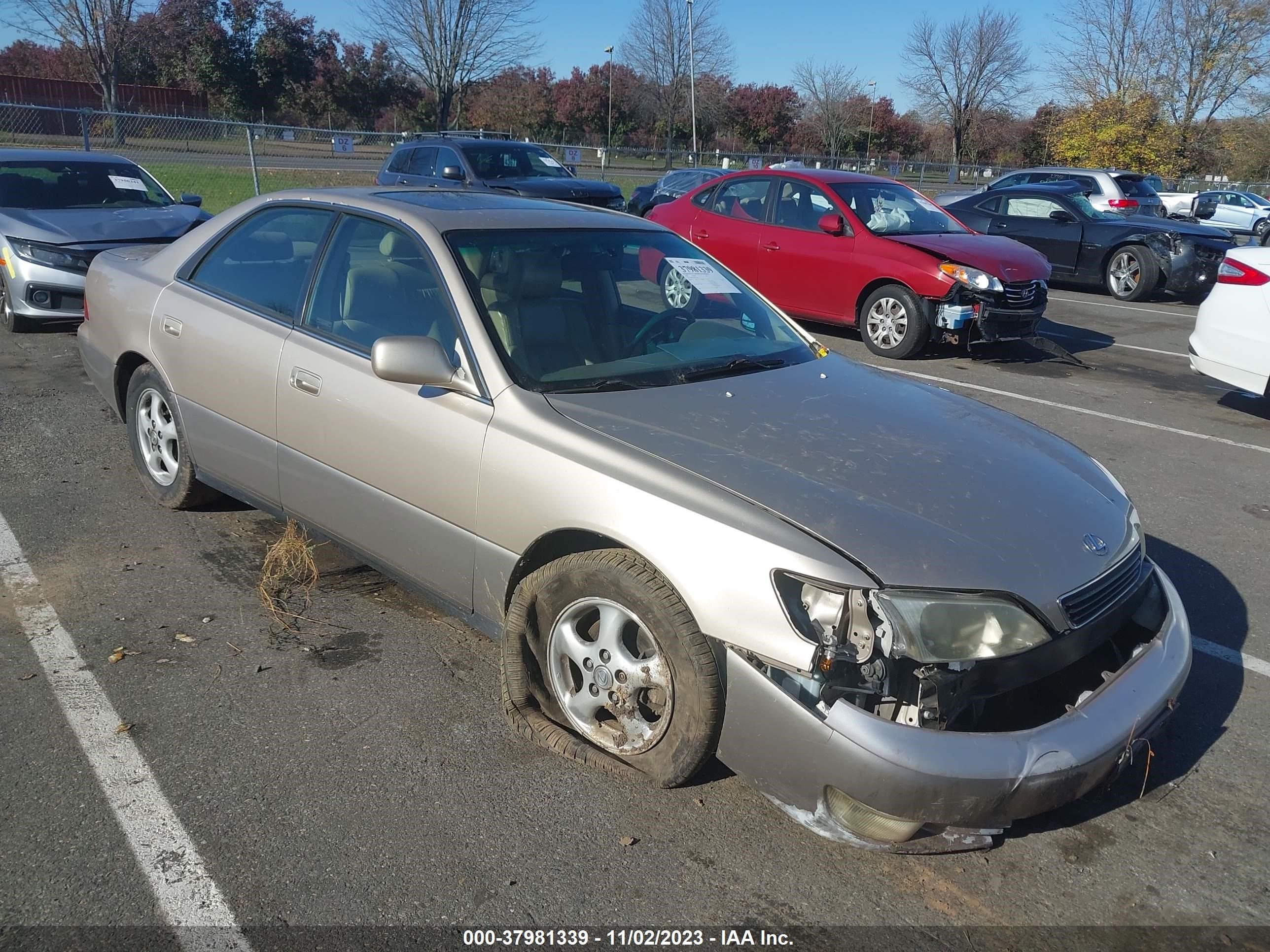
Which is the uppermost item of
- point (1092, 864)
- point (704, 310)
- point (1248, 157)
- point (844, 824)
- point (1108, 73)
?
point (1108, 73)

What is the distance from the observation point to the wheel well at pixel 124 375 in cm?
473

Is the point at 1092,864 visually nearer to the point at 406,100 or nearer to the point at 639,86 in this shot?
the point at 639,86

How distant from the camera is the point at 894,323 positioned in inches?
364

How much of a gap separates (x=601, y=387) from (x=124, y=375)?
9.57 feet

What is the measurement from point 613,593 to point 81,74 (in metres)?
57.2

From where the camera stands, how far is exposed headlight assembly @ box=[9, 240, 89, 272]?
8.33 meters

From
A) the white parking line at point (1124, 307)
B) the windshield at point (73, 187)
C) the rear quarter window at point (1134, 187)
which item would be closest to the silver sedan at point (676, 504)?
the windshield at point (73, 187)

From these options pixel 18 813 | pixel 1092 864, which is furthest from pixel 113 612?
pixel 1092 864

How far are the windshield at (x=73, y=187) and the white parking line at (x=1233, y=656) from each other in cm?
935

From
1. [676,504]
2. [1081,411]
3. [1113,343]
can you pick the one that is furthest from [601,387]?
[1113,343]

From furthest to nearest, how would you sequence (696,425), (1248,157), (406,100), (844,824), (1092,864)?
(406,100) < (1248,157) < (696,425) < (1092,864) < (844,824)

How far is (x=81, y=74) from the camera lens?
48.7 m

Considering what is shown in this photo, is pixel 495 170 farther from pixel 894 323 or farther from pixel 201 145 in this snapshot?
pixel 201 145

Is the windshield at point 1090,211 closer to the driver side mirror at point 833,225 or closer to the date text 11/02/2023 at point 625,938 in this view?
the driver side mirror at point 833,225
